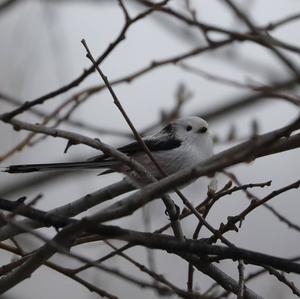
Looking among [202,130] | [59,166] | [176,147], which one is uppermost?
[202,130]

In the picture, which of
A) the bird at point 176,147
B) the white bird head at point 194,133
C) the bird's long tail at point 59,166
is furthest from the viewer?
the white bird head at point 194,133

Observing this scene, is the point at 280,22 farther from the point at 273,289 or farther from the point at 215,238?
the point at 273,289

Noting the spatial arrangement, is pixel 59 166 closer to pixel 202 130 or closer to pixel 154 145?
pixel 154 145

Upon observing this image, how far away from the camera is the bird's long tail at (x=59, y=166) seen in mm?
2055

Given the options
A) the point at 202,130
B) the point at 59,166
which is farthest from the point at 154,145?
the point at 59,166

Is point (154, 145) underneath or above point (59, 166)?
above

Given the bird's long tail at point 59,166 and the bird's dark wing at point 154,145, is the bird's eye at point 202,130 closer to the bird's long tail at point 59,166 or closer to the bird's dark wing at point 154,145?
the bird's dark wing at point 154,145

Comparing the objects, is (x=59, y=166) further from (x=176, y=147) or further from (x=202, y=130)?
(x=202, y=130)

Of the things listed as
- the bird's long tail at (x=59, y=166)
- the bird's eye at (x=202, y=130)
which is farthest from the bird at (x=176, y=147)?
the bird's long tail at (x=59, y=166)

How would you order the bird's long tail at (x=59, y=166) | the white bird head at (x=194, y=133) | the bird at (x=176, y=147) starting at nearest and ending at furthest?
the bird's long tail at (x=59, y=166) → the bird at (x=176, y=147) → the white bird head at (x=194, y=133)

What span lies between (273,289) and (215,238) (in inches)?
101

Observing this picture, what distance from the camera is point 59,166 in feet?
7.71

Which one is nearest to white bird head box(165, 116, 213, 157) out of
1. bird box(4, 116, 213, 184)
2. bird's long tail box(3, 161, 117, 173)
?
bird box(4, 116, 213, 184)

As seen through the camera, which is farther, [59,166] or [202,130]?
[202,130]
